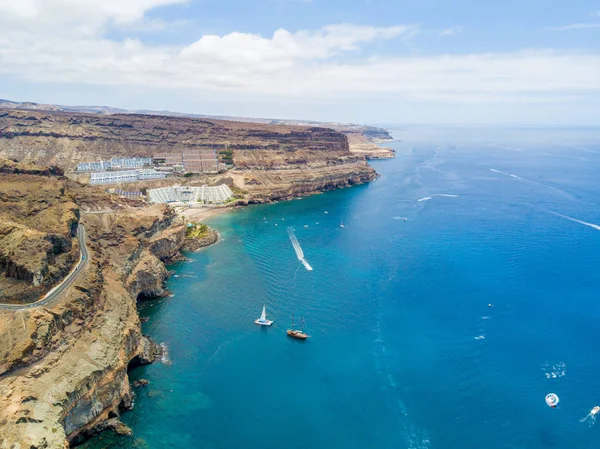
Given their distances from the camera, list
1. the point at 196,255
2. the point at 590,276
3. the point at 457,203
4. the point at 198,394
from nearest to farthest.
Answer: the point at 198,394 → the point at 590,276 → the point at 196,255 → the point at 457,203

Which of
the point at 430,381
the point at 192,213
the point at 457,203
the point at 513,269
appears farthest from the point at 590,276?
the point at 192,213

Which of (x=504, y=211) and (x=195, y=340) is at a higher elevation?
(x=504, y=211)

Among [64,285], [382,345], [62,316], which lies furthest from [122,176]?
[382,345]

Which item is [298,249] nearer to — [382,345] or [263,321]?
[263,321]

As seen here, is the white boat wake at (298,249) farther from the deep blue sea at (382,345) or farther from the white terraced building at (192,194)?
the white terraced building at (192,194)

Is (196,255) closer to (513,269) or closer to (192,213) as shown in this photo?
(192,213)

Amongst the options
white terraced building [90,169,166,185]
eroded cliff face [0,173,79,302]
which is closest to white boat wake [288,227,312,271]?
eroded cliff face [0,173,79,302]

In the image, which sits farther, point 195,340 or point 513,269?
point 513,269

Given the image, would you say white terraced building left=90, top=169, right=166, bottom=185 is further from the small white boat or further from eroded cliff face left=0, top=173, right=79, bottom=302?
the small white boat

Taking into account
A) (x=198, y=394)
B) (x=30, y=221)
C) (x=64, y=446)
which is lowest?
(x=198, y=394)
